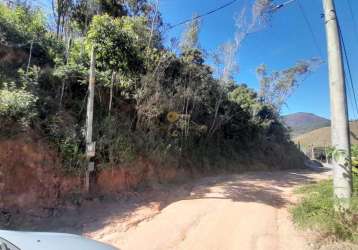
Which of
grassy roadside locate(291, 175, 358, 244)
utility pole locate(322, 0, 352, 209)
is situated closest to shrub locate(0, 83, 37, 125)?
grassy roadside locate(291, 175, 358, 244)

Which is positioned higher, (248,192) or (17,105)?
(17,105)

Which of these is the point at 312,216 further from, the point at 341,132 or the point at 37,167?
the point at 37,167

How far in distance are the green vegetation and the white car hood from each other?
13.6 ft

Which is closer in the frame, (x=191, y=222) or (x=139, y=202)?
(x=191, y=222)

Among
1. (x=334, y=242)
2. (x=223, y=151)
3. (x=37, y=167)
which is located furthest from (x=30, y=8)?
(x=334, y=242)

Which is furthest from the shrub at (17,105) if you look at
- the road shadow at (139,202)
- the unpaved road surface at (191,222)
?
the unpaved road surface at (191,222)

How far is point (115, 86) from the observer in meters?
9.06

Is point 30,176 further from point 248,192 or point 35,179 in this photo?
point 248,192

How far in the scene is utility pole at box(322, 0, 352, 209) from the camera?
523 cm

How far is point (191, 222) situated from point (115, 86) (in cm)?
521

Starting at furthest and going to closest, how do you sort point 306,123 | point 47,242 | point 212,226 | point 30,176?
point 306,123
point 30,176
point 212,226
point 47,242

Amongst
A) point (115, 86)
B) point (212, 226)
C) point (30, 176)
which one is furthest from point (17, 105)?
point (212, 226)

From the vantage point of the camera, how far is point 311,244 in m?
4.45

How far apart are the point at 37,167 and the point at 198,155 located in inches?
265
